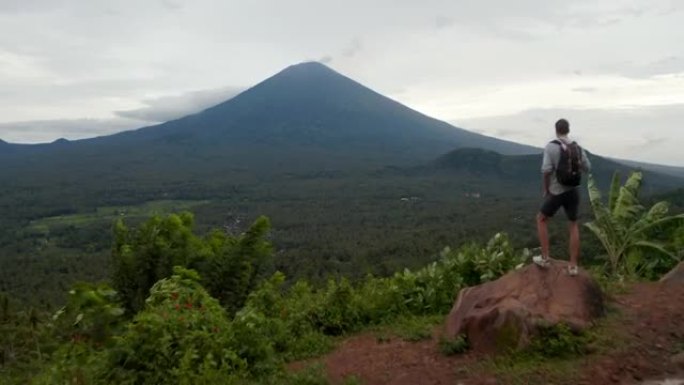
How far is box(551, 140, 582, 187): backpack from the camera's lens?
559cm

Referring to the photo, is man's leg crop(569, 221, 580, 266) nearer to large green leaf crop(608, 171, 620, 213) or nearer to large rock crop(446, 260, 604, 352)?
large rock crop(446, 260, 604, 352)

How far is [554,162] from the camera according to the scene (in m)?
5.64

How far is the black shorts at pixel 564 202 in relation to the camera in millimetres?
5785

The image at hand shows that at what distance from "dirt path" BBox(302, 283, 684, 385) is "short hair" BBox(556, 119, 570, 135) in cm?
175

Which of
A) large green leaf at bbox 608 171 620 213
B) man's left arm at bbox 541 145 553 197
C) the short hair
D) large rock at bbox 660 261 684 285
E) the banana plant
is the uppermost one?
the short hair

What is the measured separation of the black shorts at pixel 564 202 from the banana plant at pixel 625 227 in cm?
258

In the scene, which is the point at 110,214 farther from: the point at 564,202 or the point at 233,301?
the point at 564,202

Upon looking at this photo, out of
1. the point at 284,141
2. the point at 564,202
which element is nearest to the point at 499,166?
the point at 284,141

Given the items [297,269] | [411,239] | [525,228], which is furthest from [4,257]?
[525,228]

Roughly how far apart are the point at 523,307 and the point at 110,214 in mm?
98127

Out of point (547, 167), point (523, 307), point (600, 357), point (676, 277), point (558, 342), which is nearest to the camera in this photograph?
point (600, 357)

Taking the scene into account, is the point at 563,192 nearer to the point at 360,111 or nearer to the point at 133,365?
the point at 133,365

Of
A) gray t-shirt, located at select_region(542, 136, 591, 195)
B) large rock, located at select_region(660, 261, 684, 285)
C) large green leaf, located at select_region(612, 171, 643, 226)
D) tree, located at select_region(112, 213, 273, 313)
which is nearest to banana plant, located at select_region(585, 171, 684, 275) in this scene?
large green leaf, located at select_region(612, 171, 643, 226)

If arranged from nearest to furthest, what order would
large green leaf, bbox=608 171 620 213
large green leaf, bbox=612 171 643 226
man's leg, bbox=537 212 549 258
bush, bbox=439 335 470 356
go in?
1. bush, bbox=439 335 470 356
2. man's leg, bbox=537 212 549 258
3. large green leaf, bbox=612 171 643 226
4. large green leaf, bbox=608 171 620 213
